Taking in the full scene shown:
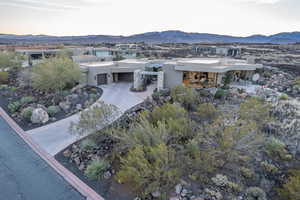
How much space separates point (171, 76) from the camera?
22828 mm

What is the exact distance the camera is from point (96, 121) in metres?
10.9

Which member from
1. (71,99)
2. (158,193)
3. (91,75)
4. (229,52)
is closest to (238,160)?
(158,193)

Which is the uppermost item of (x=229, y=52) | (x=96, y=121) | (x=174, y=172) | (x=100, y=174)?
(x=229, y=52)

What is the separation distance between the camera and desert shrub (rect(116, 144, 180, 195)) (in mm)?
7086

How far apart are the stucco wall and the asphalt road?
1636 cm

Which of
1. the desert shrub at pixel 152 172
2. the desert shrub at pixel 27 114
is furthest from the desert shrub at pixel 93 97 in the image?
the desert shrub at pixel 152 172

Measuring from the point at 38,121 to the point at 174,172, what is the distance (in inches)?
480

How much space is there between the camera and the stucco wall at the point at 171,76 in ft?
73.9

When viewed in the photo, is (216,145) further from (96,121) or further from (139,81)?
(139,81)

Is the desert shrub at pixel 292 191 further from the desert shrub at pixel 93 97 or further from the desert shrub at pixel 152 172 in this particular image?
the desert shrub at pixel 93 97

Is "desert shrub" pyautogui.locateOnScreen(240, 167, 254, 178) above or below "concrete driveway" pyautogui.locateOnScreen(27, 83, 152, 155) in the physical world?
below

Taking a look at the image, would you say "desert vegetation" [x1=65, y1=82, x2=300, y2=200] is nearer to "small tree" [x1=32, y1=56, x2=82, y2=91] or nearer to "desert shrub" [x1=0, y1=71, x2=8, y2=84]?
"small tree" [x1=32, y1=56, x2=82, y2=91]

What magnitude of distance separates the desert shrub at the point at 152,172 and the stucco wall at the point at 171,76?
51.6ft

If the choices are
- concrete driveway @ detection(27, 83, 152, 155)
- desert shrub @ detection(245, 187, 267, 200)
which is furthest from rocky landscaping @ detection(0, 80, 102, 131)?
desert shrub @ detection(245, 187, 267, 200)
